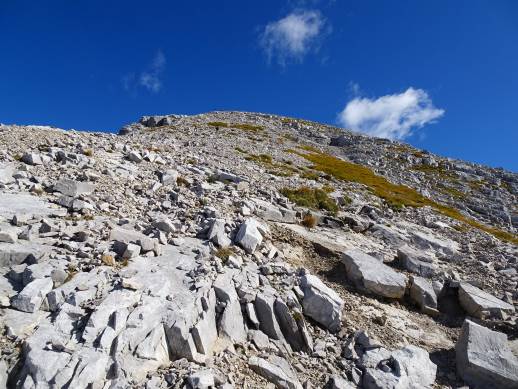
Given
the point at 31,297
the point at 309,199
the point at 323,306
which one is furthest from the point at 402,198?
the point at 31,297

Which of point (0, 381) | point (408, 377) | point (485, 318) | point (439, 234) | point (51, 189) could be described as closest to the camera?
point (0, 381)

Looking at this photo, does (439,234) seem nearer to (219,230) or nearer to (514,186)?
(219,230)

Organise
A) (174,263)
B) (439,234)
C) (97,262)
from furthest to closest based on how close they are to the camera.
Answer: (439,234)
(174,263)
(97,262)

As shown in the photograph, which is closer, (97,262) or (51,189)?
(97,262)

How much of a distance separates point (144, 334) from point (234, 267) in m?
4.07

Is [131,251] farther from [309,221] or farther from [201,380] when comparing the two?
[309,221]

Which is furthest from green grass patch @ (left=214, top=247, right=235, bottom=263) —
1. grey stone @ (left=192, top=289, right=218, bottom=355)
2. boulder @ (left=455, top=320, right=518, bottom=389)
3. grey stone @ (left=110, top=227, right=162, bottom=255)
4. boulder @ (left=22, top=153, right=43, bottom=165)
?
boulder @ (left=22, top=153, right=43, bottom=165)

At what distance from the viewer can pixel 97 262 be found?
402 inches

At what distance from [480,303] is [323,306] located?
6.60 meters

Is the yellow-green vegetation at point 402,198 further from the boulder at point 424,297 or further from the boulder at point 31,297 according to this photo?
the boulder at point 31,297

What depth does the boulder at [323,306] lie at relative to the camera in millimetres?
10891

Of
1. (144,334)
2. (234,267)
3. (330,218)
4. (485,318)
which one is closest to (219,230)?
(234,267)

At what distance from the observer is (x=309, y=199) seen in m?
23.1

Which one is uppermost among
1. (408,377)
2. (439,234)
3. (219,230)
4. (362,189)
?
(362,189)
